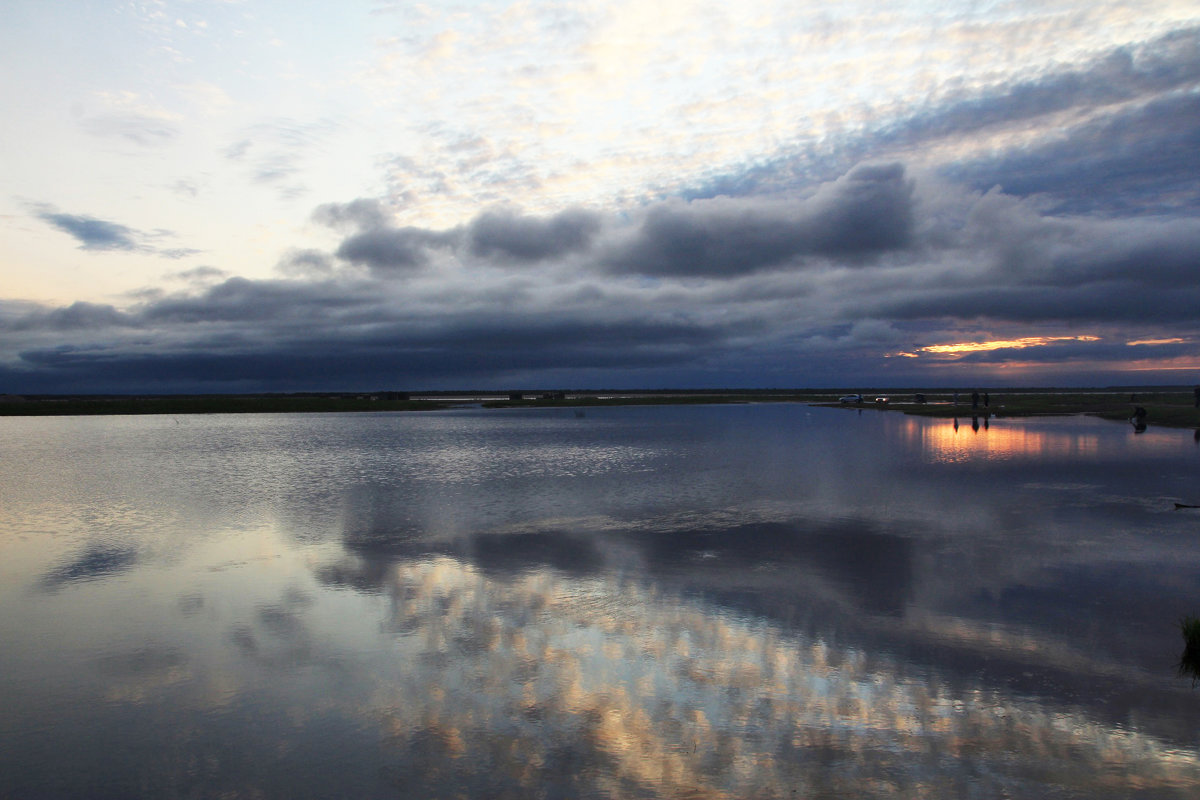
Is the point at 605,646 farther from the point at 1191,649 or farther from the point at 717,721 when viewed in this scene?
the point at 1191,649

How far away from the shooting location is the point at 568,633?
12.6 meters

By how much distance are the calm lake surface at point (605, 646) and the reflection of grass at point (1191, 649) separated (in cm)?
→ 23

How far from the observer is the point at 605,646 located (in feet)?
38.9

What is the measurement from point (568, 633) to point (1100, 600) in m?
10.5

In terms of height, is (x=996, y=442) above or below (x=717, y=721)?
below

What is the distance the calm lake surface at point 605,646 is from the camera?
8211 millimetres

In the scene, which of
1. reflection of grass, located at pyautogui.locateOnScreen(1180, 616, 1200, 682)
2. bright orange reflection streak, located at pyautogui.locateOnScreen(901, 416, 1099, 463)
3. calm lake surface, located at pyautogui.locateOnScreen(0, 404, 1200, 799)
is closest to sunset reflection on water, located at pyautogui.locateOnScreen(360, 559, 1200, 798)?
calm lake surface, located at pyautogui.locateOnScreen(0, 404, 1200, 799)

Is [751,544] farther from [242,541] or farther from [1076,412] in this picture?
[1076,412]

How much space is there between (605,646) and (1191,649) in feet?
30.1

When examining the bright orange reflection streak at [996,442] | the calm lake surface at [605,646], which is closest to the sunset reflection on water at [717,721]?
the calm lake surface at [605,646]

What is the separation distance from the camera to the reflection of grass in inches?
426

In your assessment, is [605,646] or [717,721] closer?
[717,721]

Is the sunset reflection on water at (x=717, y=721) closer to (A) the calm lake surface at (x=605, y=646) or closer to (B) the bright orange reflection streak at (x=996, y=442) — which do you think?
(A) the calm lake surface at (x=605, y=646)

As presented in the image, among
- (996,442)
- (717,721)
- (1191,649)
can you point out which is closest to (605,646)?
(717,721)
